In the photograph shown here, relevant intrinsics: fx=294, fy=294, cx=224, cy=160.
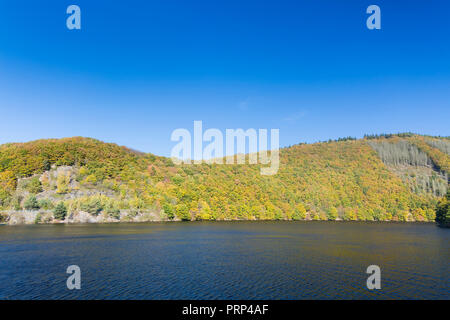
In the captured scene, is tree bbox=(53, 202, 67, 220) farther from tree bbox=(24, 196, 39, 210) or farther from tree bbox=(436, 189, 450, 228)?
tree bbox=(436, 189, 450, 228)

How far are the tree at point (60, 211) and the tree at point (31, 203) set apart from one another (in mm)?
8540

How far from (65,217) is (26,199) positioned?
18476 mm

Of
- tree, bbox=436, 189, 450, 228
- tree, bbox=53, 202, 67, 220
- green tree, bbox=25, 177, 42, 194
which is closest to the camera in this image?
tree, bbox=436, 189, 450, 228

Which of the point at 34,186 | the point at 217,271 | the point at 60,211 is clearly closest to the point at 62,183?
the point at 34,186

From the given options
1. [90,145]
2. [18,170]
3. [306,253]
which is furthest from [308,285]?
[90,145]

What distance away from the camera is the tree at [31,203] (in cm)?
13150

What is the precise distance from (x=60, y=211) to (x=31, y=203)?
40.8 feet

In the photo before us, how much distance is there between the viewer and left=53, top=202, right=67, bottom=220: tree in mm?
134125

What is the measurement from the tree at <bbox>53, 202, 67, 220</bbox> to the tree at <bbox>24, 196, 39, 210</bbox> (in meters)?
8.54

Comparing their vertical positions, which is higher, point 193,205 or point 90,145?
point 90,145

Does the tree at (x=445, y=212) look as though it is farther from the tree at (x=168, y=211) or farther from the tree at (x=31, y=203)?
the tree at (x=31, y=203)
